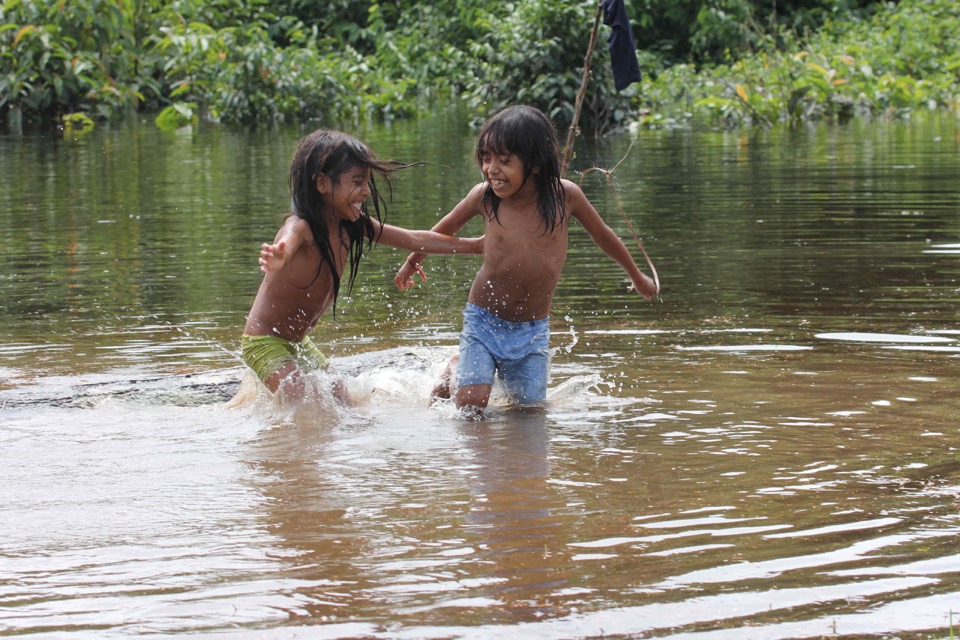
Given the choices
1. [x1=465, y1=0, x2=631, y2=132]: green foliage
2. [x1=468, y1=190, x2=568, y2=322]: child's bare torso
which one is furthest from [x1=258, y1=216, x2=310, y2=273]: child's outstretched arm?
[x1=465, y1=0, x2=631, y2=132]: green foliage

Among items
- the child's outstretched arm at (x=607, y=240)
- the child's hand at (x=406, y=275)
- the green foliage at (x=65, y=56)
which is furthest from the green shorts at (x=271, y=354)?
the green foliage at (x=65, y=56)

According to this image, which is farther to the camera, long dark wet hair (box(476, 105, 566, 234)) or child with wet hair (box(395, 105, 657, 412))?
child with wet hair (box(395, 105, 657, 412))

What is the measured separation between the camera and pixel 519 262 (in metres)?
5.22

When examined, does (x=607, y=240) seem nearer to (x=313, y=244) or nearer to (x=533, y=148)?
(x=533, y=148)

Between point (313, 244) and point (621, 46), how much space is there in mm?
2304

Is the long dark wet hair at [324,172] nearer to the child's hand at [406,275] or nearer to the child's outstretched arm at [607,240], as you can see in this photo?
the child's hand at [406,275]

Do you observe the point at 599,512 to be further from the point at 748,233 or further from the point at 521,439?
the point at 748,233

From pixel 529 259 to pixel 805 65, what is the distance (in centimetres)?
1826

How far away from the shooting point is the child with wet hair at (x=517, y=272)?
17.0 ft

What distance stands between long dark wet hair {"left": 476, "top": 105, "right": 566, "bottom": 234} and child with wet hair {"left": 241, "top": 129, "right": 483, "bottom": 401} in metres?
0.37

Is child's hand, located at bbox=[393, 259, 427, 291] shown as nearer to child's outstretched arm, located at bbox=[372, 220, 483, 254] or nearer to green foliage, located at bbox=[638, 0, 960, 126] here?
child's outstretched arm, located at bbox=[372, 220, 483, 254]

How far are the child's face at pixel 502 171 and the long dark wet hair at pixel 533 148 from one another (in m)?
0.01

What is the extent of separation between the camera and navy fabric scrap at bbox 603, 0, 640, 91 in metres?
6.43

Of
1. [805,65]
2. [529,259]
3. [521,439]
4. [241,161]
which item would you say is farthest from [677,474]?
[805,65]
